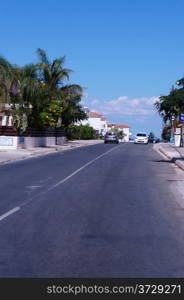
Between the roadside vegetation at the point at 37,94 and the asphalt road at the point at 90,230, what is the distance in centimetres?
2509

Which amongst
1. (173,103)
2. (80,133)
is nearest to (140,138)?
(80,133)

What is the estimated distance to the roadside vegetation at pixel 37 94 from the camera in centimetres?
4450

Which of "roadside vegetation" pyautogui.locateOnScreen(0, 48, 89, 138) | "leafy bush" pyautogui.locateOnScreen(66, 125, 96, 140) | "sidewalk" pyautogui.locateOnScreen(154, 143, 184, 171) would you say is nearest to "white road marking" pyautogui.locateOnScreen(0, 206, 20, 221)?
"sidewalk" pyautogui.locateOnScreen(154, 143, 184, 171)

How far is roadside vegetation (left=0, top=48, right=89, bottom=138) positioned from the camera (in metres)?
44.5

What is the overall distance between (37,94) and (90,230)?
132 ft

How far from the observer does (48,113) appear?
5512 cm

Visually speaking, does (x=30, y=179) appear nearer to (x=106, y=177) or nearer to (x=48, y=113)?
(x=106, y=177)

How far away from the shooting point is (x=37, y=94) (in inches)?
1978

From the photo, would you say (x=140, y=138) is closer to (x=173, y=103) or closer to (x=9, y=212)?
(x=173, y=103)

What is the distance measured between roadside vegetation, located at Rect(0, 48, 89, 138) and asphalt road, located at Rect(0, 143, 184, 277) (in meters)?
25.1

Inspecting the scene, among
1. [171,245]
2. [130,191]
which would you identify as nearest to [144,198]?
[130,191]

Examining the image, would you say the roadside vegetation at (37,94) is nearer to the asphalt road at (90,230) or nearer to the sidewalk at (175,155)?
the sidewalk at (175,155)

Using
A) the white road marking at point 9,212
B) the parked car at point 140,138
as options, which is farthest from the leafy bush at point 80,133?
the white road marking at point 9,212

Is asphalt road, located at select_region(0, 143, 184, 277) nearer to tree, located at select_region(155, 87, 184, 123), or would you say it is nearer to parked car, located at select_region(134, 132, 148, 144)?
tree, located at select_region(155, 87, 184, 123)
